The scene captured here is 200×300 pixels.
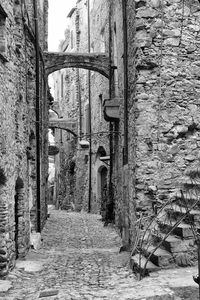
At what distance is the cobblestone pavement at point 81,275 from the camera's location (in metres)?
5.38

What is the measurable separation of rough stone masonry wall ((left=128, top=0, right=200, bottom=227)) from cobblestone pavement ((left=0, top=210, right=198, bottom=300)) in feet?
5.07

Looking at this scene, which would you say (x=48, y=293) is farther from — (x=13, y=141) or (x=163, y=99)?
(x=163, y=99)

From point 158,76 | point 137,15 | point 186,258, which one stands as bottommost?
point 186,258

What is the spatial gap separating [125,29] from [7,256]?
17.3 ft

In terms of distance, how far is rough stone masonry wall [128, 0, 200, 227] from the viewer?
7.72 meters

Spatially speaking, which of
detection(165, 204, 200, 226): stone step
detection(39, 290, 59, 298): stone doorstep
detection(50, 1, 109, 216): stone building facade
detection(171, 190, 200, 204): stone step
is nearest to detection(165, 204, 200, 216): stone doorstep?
detection(165, 204, 200, 226): stone step

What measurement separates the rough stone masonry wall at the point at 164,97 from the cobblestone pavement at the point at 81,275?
1.54 metres

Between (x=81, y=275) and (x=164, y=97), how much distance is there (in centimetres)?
361

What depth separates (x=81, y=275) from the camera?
6867mm

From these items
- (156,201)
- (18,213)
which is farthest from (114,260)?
(18,213)

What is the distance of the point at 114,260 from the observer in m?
8.09

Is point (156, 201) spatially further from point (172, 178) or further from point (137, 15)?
point (137, 15)

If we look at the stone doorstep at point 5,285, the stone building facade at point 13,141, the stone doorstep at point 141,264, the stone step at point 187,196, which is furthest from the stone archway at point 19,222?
the stone step at point 187,196

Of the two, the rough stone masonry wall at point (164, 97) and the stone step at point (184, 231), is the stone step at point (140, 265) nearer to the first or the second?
the stone step at point (184, 231)
